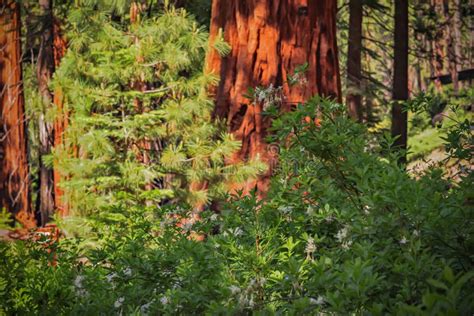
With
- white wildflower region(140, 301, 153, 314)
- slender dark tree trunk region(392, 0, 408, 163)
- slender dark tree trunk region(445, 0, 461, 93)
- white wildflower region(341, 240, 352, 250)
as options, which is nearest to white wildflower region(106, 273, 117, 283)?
white wildflower region(140, 301, 153, 314)

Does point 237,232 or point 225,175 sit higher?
point 237,232

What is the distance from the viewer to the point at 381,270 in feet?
8.68

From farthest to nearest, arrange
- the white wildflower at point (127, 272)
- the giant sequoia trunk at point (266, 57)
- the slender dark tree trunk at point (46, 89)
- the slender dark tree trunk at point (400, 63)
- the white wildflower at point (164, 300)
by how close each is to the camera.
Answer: the slender dark tree trunk at point (400, 63)
the slender dark tree trunk at point (46, 89)
the giant sequoia trunk at point (266, 57)
the white wildflower at point (127, 272)
the white wildflower at point (164, 300)

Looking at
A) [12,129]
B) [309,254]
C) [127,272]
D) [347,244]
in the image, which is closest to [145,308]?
[127,272]

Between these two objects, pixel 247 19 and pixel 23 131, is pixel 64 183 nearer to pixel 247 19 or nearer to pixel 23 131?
pixel 247 19

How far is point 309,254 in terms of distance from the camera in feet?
10.4

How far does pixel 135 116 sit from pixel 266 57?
5.20 ft

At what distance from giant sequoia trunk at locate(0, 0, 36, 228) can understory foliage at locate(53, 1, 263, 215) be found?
688 centimetres

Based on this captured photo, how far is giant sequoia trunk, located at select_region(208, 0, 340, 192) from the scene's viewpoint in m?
6.76

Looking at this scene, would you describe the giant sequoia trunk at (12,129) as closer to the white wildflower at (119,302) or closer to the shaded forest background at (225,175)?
the shaded forest background at (225,175)

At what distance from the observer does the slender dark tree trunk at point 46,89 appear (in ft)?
40.5

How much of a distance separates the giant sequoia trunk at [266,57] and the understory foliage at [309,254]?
2906 mm

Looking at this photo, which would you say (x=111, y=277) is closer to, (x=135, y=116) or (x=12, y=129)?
(x=135, y=116)

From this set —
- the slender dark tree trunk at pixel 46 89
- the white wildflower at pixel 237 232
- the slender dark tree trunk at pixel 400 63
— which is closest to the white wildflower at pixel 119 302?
the white wildflower at pixel 237 232
